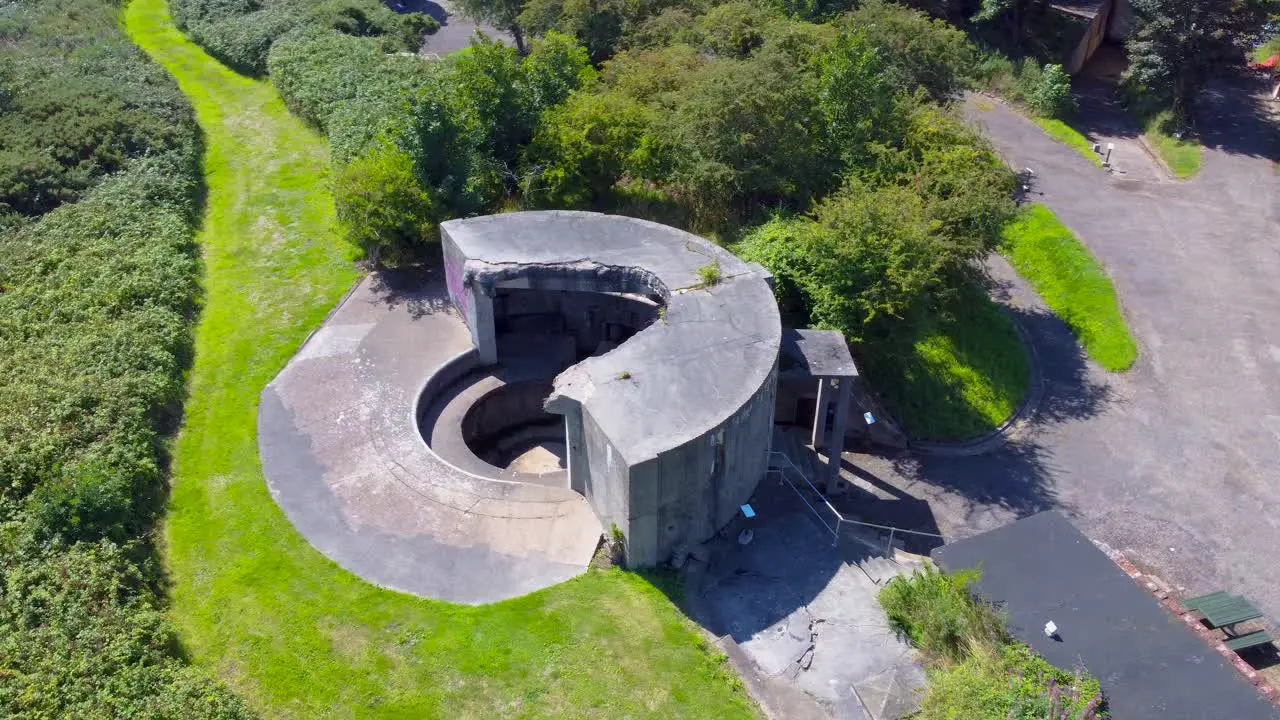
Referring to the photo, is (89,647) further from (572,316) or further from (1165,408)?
(1165,408)

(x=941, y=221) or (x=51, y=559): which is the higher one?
(x=941, y=221)

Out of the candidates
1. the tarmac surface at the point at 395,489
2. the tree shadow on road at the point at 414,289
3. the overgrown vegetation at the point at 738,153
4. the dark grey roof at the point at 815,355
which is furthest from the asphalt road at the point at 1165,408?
the tree shadow on road at the point at 414,289

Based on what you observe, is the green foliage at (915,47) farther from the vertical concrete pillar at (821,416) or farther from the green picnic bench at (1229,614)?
the green picnic bench at (1229,614)

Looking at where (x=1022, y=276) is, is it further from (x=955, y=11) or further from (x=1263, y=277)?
(x=955, y=11)

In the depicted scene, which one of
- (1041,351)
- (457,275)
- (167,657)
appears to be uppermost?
(457,275)

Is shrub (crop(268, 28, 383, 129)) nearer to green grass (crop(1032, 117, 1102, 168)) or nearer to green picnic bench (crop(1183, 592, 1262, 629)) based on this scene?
green grass (crop(1032, 117, 1102, 168))

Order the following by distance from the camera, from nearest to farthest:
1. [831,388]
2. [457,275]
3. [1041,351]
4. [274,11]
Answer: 1. [831,388]
2. [457,275]
3. [1041,351]
4. [274,11]

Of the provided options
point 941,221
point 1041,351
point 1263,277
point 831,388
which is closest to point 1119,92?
point 1263,277

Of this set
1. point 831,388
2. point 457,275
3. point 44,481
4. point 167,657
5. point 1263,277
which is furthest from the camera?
point 1263,277
